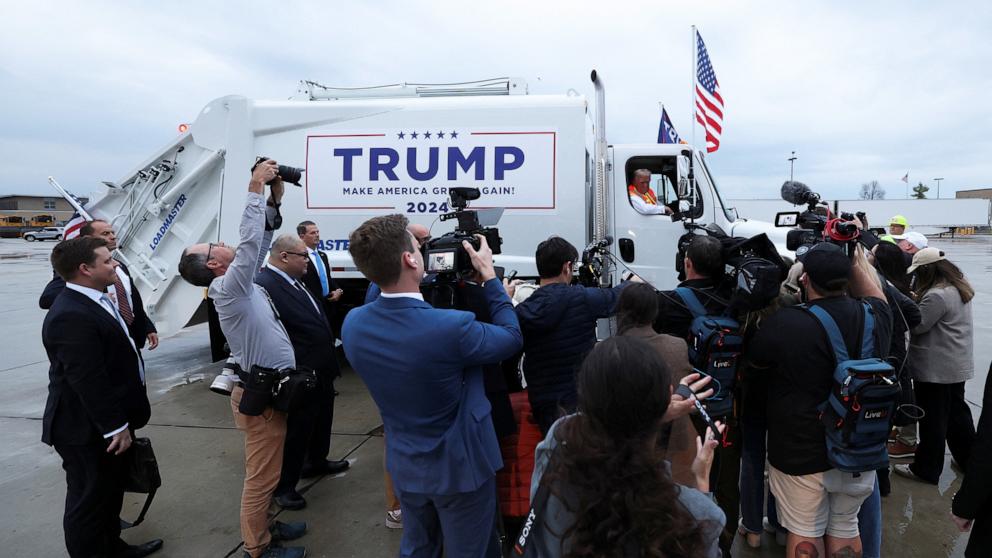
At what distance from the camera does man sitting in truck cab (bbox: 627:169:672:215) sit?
19.0 ft

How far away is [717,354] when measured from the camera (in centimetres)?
240

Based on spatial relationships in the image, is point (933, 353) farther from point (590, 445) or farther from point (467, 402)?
point (590, 445)

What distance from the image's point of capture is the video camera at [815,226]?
278 centimetres

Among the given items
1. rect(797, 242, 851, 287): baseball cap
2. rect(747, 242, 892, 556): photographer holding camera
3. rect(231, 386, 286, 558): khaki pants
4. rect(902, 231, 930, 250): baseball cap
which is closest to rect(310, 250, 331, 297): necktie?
rect(231, 386, 286, 558): khaki pants

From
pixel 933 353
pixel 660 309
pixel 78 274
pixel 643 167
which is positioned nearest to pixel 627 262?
pixel 643 167

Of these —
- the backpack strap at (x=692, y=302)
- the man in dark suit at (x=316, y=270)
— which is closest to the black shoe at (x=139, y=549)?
the man in dark suit at (x=316, y=270)

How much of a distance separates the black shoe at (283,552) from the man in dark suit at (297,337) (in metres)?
0.56

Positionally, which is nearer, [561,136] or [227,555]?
[227,555]

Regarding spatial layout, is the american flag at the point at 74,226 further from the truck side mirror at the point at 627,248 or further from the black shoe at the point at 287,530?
the truck side mirror at the point at 627,248

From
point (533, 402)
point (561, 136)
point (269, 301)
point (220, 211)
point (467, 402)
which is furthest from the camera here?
point (220, 211)

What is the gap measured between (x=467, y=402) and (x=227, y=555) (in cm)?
204

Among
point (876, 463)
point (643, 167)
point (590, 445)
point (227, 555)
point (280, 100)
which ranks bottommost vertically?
point (227, 555)

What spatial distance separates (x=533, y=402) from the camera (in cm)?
264

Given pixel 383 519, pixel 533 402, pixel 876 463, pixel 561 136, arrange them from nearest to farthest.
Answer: pixel 876 463 < pixel 533 402 < pixel 383 519 < pixel 561 136
